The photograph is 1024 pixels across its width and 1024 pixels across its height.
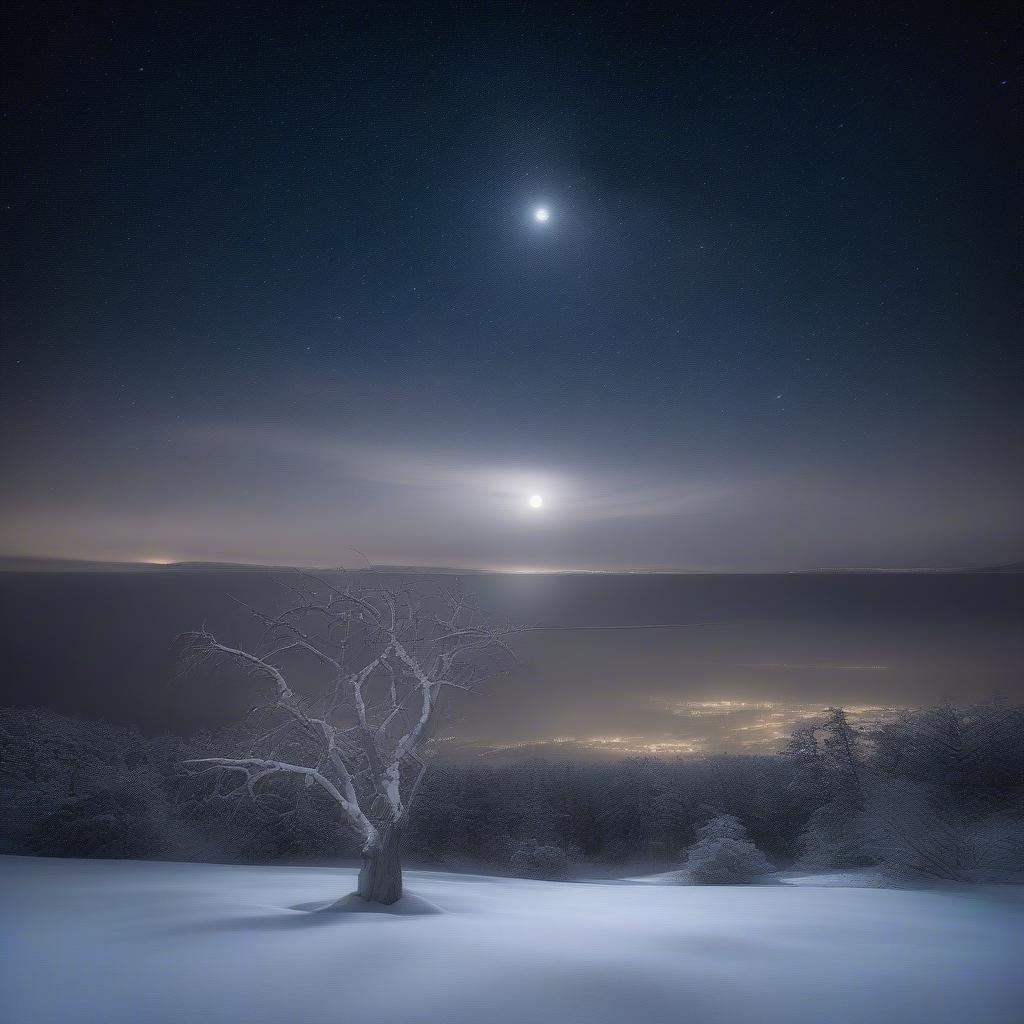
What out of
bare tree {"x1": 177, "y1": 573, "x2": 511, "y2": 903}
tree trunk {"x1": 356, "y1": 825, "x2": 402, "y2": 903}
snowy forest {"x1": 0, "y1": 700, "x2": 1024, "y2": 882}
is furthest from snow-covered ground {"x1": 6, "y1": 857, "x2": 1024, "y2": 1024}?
snowy forest {"x1": 0, "y1": 700, "x2": 1024, "y2": 882}

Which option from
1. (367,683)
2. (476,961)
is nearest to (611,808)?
(367,683)

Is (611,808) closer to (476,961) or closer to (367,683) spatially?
(367,683)

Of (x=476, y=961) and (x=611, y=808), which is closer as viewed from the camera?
(x=476, y=961)

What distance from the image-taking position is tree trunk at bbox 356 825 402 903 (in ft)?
15.6

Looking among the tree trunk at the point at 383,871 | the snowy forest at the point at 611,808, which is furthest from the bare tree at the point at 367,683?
the snowy forest at the point at 611,808

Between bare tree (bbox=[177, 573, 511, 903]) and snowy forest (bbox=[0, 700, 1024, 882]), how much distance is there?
3240 millimetres

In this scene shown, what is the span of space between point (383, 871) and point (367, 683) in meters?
1.83

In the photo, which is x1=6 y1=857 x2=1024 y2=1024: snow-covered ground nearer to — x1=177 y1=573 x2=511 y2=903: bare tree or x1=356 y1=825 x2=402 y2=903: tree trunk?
x1=356 y1=825 x2=402 y2=903: tree trunk

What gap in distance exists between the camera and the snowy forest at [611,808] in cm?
866

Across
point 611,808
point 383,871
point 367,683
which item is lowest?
point 611,808

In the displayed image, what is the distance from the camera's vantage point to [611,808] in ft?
38.9

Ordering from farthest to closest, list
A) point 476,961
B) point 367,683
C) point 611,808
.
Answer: point 611,808
point 367,683
point 476,961

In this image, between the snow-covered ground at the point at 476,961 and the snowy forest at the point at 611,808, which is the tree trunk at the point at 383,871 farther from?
the snowy forest at the point at 611,808

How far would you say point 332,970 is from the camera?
10.4ft
